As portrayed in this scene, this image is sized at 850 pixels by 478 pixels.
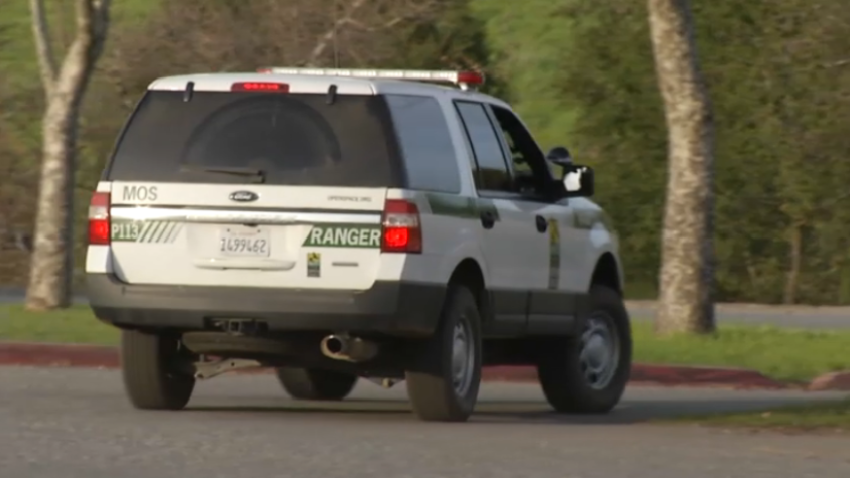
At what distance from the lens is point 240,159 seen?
1237 cm

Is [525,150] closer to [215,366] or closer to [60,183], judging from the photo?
[215,366]

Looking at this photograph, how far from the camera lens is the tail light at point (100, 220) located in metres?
12.5

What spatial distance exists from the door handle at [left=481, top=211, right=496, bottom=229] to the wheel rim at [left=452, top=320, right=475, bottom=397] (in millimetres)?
594

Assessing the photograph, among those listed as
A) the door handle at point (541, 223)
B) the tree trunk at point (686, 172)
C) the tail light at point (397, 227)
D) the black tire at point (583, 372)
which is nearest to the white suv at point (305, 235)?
the tail light at point (397, 227)

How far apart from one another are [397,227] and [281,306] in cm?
75

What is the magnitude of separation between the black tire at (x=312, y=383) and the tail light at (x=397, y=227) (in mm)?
2870

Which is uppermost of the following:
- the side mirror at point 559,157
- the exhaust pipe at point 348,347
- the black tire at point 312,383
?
the side mirror at point 559,157

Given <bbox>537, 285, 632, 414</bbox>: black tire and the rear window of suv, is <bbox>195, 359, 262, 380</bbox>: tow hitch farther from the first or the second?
<bbox>537, 285, 632, 414</bbox>: black tire

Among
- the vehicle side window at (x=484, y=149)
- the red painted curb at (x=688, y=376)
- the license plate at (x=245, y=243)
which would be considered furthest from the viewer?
the red painted curb at (x=688, y=376)

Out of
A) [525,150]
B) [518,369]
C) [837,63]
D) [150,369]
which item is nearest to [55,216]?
[518,369]

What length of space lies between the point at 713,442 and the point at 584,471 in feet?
6.02

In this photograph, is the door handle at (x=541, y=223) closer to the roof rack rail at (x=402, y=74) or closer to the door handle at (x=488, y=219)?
the door handle at (x=488, y=219)

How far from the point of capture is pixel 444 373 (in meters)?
12.4

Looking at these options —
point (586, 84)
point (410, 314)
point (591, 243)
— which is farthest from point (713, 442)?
point (586, 84)
